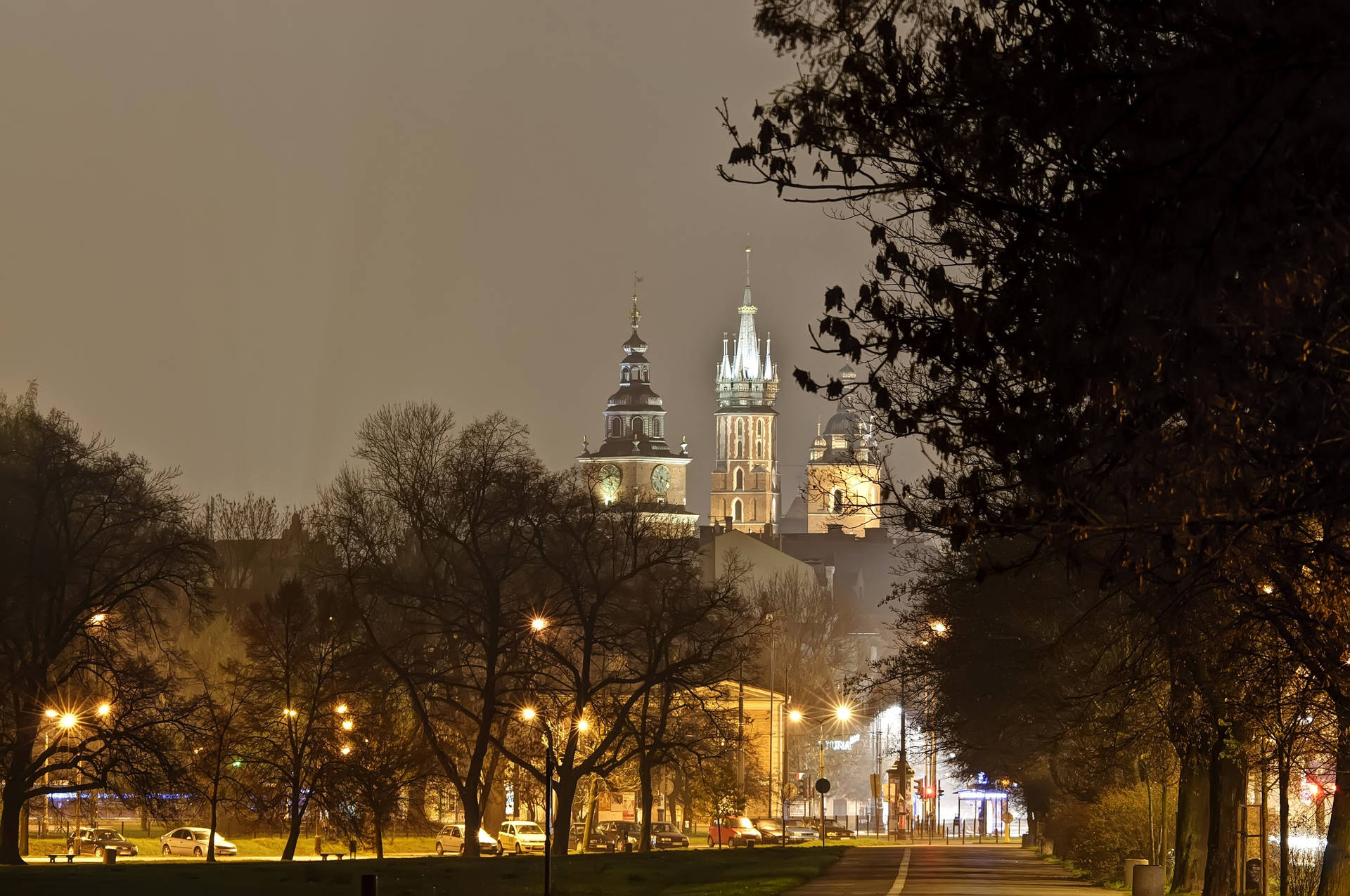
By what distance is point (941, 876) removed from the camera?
41.7 metres

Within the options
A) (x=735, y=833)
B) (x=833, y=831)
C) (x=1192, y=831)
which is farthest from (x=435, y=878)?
(x=833, y=831)

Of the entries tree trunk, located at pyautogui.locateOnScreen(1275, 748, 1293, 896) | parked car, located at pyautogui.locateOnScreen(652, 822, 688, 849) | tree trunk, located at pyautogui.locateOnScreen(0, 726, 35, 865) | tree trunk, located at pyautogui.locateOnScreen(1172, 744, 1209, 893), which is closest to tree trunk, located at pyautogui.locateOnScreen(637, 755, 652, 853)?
parked car, located at pyautogui.locateOnScreen(652, 822, 688, 849)

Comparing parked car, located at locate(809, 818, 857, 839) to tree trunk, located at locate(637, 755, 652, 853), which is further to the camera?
parked car, located at locate(809, 818, 857, 839)

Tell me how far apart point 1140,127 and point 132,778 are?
41.8 m

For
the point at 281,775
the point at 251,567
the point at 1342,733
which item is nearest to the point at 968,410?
the point at 1342,733

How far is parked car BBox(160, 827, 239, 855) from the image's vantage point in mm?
65000

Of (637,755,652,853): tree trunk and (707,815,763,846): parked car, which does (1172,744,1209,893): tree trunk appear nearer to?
(637,755,652,853): tree trunk

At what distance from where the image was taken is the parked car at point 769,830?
276 ft

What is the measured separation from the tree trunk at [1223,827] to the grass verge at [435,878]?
798 centimetres

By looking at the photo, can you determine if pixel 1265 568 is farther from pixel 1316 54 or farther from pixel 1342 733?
pixel 1316 54

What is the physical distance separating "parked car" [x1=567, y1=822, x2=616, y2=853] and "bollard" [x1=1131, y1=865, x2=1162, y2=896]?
151ft

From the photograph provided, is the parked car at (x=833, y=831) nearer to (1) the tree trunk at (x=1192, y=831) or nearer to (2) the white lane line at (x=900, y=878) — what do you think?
(2) the white lane line at (x=900, y=878)

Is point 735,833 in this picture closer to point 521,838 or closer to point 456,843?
point 521,838

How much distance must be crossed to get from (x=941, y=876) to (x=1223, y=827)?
13.0m
